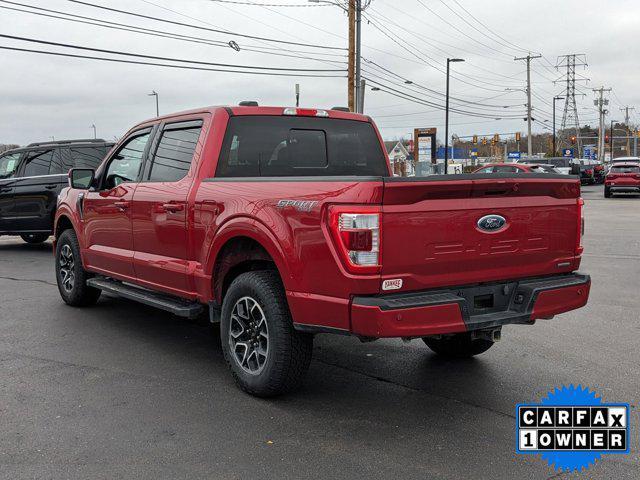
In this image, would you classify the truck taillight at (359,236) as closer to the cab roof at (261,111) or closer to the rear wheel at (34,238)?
the cab roof at (261,111)

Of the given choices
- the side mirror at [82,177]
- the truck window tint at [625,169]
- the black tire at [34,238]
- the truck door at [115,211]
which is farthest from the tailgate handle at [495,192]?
the truck window tint at [625,169]

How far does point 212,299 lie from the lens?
4.89 m

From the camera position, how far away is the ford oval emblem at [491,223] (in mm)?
3990

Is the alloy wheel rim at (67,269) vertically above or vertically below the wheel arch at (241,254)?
below

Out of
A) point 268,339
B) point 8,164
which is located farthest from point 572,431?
point 8,164

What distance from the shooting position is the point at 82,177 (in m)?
6.96

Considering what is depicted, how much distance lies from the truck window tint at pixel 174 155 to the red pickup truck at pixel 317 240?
0.02 m

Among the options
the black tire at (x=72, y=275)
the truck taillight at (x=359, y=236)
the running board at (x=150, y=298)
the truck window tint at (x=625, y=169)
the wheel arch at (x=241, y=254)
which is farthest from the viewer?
the truck window tint at (x=625, y=169)

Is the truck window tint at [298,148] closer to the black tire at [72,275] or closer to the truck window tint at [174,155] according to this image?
the truck window tint at [174,155]

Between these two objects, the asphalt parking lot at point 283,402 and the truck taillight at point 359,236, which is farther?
the truck taillight at point 359,236

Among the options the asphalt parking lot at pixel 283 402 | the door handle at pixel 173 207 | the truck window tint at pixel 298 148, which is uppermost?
the truck window tint at pixel 298 148

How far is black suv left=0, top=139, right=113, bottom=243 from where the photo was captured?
41.7ft

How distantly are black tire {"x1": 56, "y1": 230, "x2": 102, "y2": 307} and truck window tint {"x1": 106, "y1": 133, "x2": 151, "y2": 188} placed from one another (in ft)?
3.71

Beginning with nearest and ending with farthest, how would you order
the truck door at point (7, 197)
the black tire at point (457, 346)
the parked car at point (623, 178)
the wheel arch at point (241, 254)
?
1. the wheel arch at point (241, 254)
2. the black tire at point (457, 346)
3. the truck door at point (7, 197)
4. the parked car at point (623, 178)
